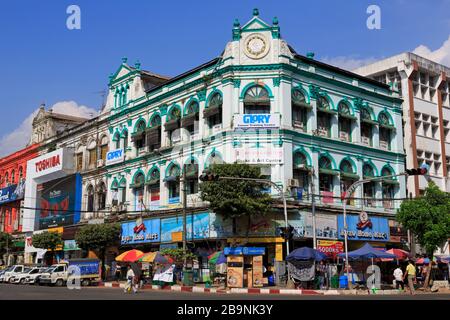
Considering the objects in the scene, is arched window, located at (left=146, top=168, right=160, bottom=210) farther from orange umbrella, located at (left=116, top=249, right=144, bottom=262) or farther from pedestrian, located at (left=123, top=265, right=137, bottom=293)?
pedestrian, located at (left=123, top=265, right=137, bottom=293)

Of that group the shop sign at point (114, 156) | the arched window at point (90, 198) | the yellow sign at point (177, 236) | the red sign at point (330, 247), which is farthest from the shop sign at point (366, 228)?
the arched window at point (90, 198)

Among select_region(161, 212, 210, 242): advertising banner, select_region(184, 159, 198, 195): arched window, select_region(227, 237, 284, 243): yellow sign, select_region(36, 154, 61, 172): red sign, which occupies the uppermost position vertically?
select_region(36, 154, 61, 172): red sign

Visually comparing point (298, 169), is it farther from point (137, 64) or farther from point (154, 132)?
point (137, 64)

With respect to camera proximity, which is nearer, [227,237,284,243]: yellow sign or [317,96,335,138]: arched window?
[227,237,284,243]: yellow sign

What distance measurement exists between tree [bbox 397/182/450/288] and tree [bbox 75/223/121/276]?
68.9 ft

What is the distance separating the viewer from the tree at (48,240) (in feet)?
158

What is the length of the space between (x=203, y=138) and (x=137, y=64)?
37.3 ft

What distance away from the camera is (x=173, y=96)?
40.6 meters

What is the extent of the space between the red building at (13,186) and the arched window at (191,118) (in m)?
26.6

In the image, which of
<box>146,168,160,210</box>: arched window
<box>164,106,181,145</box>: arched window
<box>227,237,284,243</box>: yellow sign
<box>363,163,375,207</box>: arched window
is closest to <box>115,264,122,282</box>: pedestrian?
<box>146,168,160,210</box>: arched window

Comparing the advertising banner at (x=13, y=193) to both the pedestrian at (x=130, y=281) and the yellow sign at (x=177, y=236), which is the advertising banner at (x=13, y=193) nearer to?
the yellow sign at (x=177, y=236)

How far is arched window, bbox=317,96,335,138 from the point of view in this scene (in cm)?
3778
